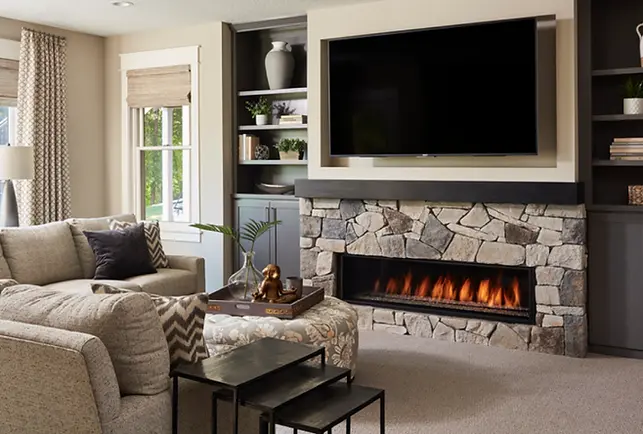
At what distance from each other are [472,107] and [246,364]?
10.3 feet

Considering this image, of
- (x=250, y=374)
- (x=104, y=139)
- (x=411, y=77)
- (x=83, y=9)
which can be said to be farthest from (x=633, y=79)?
(x=104, y=139)

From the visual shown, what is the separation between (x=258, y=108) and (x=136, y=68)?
4.48 ft

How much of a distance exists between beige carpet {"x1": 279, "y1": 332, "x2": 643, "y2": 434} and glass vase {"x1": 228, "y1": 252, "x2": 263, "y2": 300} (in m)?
0.83

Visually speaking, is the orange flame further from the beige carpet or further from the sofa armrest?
the sofa armrest

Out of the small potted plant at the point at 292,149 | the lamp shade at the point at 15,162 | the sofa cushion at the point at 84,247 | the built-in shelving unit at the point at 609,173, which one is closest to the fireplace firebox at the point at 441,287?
the built-in shelving unit at the point at 609,173

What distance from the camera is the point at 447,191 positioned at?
4988mm

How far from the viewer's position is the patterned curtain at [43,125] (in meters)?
6.18

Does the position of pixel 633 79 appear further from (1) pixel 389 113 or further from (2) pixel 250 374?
(2) pixel 250 374

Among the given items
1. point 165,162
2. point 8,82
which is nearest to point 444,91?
point 165,162

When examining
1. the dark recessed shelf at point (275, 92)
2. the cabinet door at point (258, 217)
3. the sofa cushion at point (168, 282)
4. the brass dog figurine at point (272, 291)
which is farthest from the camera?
the cabinet door at point (258, 217)

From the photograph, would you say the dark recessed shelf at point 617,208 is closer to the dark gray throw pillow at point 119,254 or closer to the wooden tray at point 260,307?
the wooden tray at point 260,307

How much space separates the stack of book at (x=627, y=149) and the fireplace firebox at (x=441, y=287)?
97cm

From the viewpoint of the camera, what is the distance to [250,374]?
7.53 ft

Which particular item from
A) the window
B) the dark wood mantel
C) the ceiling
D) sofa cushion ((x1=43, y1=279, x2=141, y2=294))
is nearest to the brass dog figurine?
sofa cushion ((x1=43, y1=279, x2=141, y2=294))
